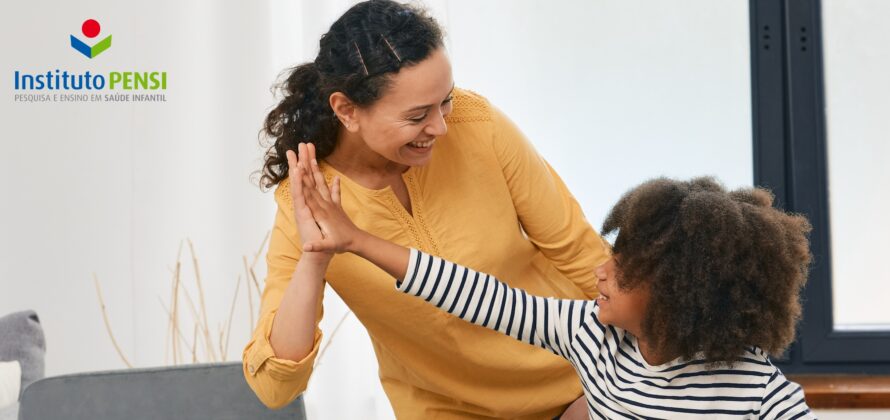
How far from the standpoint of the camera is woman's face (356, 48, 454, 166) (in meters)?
1.41

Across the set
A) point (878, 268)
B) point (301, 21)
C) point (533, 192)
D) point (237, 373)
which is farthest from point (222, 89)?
point (878, 268)

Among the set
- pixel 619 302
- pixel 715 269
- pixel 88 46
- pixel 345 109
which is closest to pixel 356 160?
pixel 345 109

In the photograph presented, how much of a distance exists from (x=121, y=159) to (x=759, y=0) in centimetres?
192

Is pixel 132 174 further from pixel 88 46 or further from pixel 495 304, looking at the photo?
pixel 495 304

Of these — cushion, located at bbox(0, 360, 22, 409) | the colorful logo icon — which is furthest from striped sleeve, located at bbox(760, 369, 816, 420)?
the colorful logo icon

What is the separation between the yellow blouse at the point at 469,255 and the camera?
60.9 inches

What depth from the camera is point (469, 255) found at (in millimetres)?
1558

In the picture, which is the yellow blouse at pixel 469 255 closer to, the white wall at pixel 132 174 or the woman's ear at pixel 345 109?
the woman's ear at pixel 345 109

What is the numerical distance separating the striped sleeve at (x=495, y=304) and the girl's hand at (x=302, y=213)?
143 millimetres

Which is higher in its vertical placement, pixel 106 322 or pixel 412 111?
pixel 412 111

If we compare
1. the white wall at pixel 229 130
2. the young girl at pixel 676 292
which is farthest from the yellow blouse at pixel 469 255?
the white wall at pixel 229 130

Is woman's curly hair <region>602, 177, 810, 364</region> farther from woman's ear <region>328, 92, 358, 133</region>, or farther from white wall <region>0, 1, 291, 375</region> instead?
white wall <region>0, 1, 291, 375</region>

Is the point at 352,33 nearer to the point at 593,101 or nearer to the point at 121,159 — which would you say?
the point at 593,101

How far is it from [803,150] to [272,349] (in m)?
1.97
